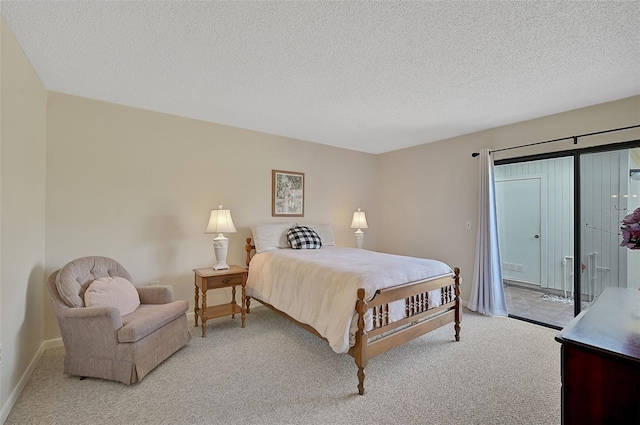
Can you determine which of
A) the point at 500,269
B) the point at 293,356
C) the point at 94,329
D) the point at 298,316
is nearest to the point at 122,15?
the point at 94,329

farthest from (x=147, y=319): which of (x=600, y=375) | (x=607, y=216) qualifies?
(x=607, y=216)

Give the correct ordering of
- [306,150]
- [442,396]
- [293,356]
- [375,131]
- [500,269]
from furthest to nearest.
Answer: [306,150]
[375,131]
[500,269]
[293,356]
[442,396]

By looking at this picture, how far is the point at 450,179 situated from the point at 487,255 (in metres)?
1.23

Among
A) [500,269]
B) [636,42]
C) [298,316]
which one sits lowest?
[298,316]

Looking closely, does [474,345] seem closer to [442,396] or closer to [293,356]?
[442,396]

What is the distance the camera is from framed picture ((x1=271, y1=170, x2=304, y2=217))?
4.19 metres

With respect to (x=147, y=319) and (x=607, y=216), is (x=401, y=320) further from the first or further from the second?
(x=607, y=216)

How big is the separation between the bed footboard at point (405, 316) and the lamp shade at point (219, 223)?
1.86m

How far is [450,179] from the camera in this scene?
4.30 meters

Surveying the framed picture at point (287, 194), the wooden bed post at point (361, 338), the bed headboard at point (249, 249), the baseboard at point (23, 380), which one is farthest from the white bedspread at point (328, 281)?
the baseboard at point (23, 380)

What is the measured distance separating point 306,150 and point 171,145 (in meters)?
1.93

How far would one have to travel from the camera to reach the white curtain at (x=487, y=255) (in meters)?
3.67

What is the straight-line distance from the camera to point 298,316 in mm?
2699

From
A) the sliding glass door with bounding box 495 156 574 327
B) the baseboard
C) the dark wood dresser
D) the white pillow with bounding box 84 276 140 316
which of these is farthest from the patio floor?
the baseboard
